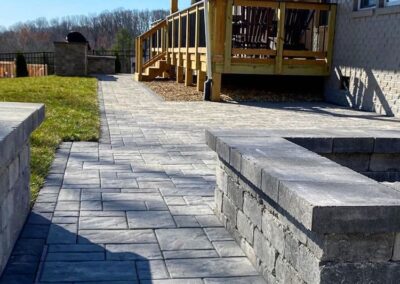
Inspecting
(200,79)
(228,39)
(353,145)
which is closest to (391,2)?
(228,39)

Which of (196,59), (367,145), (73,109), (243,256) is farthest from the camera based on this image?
(196,59)

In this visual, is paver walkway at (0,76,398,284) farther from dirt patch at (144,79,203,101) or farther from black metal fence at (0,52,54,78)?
black metal fence at (0,52,54,78)

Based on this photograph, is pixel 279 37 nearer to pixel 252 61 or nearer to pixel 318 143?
pixel 252 61

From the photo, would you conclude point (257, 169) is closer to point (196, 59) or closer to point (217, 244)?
point (217, 244)

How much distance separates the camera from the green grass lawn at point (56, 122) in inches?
197

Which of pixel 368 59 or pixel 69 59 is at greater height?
pixel 368 59

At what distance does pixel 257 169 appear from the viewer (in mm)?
2504

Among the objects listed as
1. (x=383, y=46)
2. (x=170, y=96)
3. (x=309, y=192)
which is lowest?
(x=170, y=96)

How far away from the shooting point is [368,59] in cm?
1015

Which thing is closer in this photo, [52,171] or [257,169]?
[257,169]

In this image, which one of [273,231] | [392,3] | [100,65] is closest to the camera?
[273,231]

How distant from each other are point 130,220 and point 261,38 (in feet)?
31.7

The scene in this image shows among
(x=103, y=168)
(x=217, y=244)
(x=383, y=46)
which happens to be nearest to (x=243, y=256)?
(x=217, y=244)

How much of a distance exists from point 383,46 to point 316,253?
8519 mm
